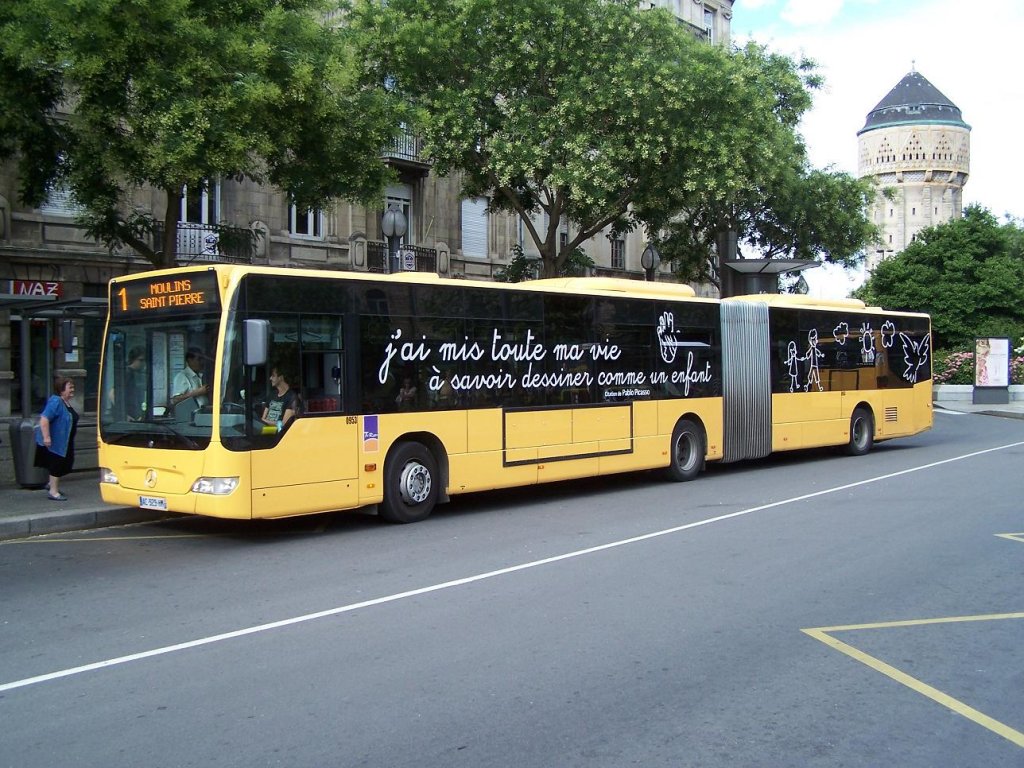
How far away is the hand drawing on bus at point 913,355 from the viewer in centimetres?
2191

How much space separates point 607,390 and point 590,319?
44.0 inches

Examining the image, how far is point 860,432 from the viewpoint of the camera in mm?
20844

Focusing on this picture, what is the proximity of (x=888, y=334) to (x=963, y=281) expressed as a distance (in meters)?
31.3

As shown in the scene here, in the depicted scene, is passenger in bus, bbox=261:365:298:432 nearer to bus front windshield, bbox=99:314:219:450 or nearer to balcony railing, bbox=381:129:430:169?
bus front windshield, bbox=99:314:219:450

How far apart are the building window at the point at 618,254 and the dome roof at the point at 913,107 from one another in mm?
99167

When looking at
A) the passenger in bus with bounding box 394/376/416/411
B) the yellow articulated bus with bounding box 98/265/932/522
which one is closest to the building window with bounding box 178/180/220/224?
the yellow articulated bus with bounding box 98/265/932/522

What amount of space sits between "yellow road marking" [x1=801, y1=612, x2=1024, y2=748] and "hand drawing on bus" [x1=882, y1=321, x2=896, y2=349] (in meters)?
14.7

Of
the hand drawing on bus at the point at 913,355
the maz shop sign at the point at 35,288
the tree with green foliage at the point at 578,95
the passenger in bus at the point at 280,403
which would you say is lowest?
the passenger in bus at the point at 280,403

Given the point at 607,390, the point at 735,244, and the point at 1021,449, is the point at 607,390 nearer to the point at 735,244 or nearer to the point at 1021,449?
the point at 1021,449

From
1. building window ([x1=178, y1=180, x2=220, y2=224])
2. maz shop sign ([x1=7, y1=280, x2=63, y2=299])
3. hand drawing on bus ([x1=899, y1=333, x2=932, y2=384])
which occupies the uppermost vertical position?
building window ([x1=178, y1=180, x2=220, y2=224])

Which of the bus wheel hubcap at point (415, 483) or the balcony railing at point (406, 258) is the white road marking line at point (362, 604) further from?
the balcony railing at point (406, 258)

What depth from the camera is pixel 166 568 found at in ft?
30.9

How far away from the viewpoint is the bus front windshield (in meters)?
10.4

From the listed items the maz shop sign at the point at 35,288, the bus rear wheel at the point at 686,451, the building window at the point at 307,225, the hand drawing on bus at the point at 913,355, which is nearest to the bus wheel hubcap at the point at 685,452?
the bus rear wheel at the point at 686,451
